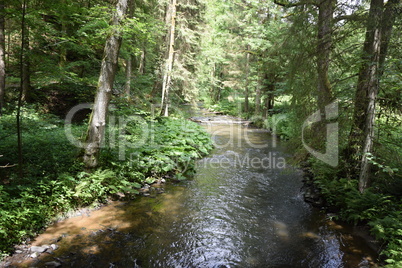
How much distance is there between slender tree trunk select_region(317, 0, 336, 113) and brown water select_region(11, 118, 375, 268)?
3.04 m

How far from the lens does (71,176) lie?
5590 mm

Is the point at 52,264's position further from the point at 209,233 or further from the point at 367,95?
the point at 367,95

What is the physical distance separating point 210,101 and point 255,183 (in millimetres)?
26468

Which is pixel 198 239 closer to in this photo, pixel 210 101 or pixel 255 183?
pixel 255 183

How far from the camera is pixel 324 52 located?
234 inches

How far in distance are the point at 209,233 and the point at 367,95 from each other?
4.79 m

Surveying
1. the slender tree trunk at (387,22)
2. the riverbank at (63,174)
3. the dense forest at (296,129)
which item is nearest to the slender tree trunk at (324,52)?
the dense forest at (296,129)

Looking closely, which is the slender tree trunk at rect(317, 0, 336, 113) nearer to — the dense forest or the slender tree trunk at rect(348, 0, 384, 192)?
the dense forest

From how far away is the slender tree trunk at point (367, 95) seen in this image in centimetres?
498

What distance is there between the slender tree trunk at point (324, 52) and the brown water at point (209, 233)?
9.97 feet

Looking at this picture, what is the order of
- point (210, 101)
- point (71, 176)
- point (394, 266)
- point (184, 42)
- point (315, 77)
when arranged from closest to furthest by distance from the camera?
1. point (394, 266)
2. point (71, 176)
3. point (315, 77)
4. point (184, 42)
5. point (210, 101)

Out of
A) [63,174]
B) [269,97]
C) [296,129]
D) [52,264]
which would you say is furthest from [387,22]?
[269,97]

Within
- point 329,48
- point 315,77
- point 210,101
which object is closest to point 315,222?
point 315,77

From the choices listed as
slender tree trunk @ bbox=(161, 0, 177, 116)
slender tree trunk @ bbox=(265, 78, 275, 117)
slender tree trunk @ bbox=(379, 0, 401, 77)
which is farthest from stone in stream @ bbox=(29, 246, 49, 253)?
slender tree trunk @ bbox=(265, 78, 275, 117)
